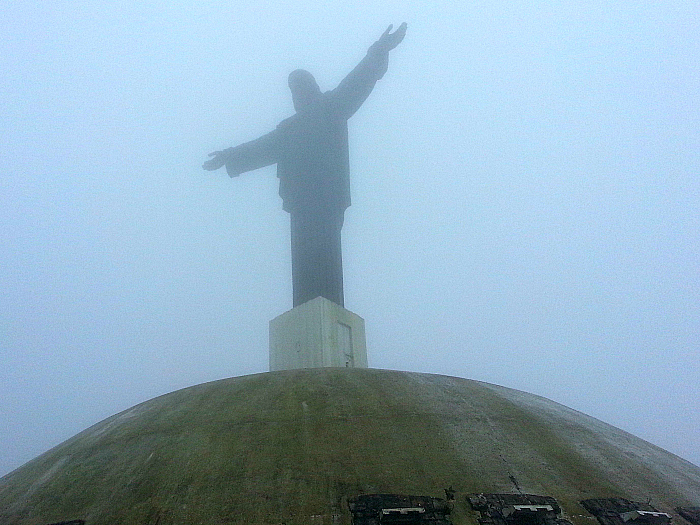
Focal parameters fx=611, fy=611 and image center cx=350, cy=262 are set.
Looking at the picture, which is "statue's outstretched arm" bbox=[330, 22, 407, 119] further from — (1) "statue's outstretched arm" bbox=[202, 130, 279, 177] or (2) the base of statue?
(2) the base of statue

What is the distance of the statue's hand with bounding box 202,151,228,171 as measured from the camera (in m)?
37.3

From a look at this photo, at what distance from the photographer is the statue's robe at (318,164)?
31766 millimetres

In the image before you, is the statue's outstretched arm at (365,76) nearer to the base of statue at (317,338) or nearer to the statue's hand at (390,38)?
the statue's hand at (390,38)

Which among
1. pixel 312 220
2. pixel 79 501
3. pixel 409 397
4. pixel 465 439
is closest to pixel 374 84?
pixel 312 220

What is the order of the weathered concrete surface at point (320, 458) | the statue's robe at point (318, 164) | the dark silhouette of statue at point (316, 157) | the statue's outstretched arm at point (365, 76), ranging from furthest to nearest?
the statue's outstretched arm at point (365, 76), the dark silhouette of statue at point (316, 157), the statue's robe at point (318, 164), the weathered concrete surface at point (320, 458)

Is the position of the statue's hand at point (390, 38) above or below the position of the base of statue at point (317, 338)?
above

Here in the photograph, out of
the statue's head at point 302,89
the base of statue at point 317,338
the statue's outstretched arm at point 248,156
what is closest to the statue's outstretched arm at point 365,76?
the statue's head at point 302,89

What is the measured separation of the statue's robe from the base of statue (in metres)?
1.75

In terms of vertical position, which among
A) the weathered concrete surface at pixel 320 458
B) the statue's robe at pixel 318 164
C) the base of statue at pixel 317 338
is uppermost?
the statue's robe at pixel 318 164

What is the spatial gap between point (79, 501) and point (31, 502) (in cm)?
174

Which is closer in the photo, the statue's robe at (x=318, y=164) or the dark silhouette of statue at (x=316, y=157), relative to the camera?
the statue's robe at (x=318, y=164)

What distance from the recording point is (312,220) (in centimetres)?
3266

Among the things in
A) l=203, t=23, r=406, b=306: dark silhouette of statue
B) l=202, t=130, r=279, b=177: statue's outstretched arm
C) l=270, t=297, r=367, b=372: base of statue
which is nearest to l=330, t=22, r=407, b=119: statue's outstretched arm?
l=203, t=23, r=406, b=306: dark silhouette of statue

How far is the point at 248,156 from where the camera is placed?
3662 cm
